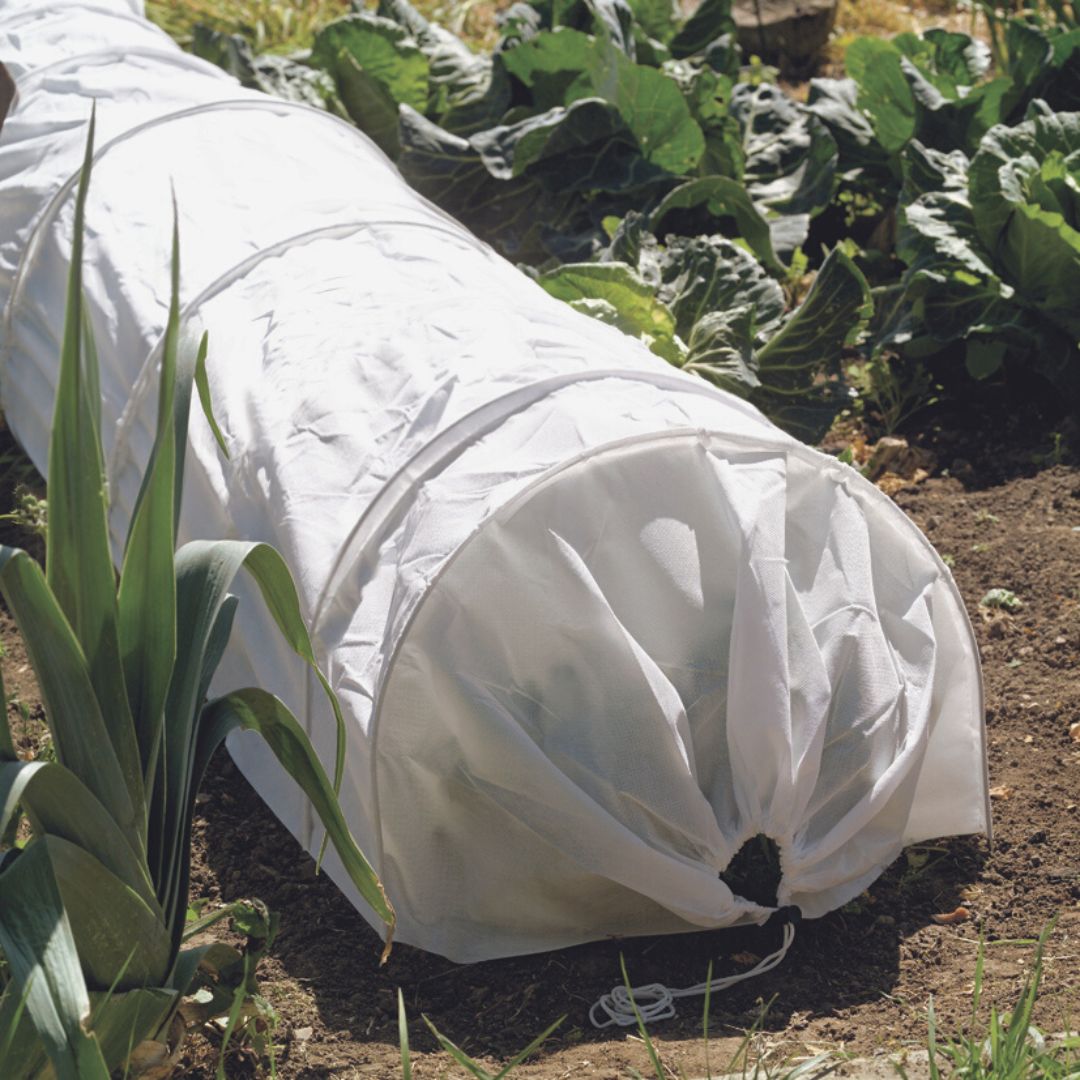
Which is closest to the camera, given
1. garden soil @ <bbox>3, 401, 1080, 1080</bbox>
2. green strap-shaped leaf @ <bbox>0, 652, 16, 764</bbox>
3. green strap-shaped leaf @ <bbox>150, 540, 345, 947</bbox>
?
green strap-shaped leaf @ <bbox>0, 652, 16, 764</bbox>

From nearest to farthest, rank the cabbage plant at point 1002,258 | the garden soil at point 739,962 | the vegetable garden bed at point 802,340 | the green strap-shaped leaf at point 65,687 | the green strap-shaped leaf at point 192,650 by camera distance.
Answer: the green strap-shaped leaf at point 65,687 < the green strap-shaped leaf at point 192,650 < the garden soil at point 739,962 < the vegetable garden bed at point 802,340 < the cabbage plant at point 1002,258

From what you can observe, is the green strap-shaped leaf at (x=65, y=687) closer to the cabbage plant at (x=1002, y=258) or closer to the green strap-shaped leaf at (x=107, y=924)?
the green strap-shaped leaf at (x=107, y=924)

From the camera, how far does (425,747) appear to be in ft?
7.70

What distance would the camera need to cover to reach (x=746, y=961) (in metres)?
2.46

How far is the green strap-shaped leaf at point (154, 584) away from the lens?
71.6 inches

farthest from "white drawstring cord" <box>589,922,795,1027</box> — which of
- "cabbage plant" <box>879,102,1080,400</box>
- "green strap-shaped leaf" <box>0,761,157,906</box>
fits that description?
"cabbage plant" <box>879,102,1080,400</box>

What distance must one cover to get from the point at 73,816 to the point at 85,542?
34cm

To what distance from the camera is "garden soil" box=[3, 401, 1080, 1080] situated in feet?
7.28

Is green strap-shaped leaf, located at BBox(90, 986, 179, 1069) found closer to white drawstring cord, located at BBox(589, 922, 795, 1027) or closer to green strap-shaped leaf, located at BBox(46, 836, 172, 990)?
green strap-shaped leaf, located at BBox(46, 836, 172, 990)

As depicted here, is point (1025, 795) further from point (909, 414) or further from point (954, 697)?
point (909, 414)

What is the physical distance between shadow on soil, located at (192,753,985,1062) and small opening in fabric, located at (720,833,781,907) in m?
0.12

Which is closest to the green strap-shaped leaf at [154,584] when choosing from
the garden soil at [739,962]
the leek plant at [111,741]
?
the leek plant at [111,741]

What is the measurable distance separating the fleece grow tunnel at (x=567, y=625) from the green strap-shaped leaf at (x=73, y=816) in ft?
1.57

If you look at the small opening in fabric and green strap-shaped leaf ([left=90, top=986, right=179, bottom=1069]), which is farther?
the small opening in fabric
